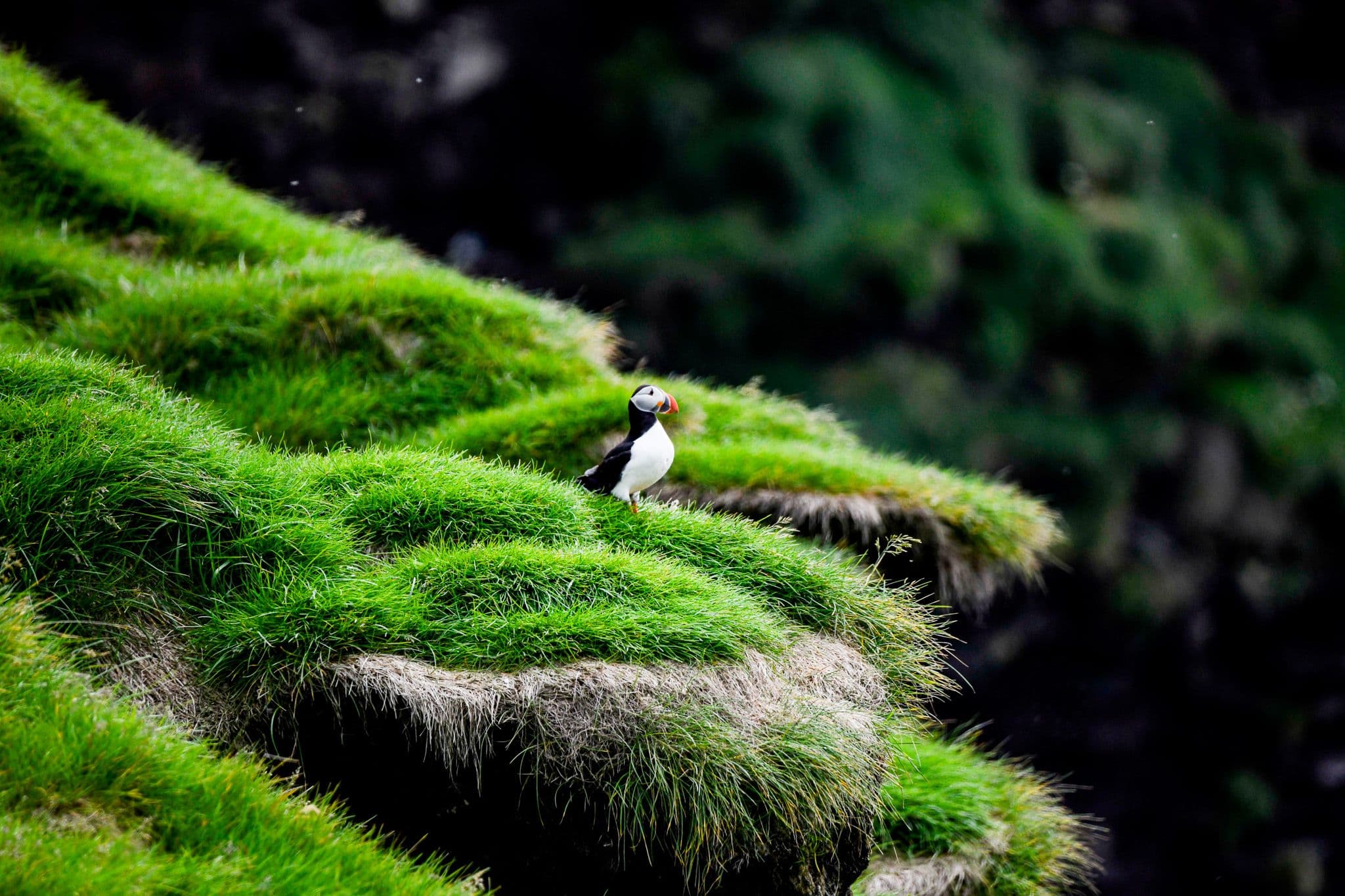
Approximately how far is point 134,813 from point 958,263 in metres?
15.7

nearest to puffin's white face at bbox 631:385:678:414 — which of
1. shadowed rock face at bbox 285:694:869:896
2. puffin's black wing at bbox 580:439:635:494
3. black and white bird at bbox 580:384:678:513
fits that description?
black and white bird at bbox 580:384:678:513

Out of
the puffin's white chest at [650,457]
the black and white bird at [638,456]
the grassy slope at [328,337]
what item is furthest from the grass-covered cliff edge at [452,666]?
the grassy slope at [328,337]

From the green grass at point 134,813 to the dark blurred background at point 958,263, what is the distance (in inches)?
390

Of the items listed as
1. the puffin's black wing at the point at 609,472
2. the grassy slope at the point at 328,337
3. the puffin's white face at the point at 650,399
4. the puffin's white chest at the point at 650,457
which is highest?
the puffin's white face at the point at 650,399

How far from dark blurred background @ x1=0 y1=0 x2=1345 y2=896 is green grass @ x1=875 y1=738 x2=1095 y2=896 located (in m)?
5.44

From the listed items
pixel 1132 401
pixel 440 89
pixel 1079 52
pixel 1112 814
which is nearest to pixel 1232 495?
pixel 1132 401

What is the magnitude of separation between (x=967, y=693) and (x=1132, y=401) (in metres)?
8.97

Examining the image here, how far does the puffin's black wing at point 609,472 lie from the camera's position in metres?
5.14

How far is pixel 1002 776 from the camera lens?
6.90 m

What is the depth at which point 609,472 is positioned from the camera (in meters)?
5.30

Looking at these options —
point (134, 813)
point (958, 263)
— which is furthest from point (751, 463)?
point (958, 263)

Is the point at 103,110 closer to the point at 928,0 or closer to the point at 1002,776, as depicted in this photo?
the point at 1002,776

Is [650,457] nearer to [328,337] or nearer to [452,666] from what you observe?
[452,666]

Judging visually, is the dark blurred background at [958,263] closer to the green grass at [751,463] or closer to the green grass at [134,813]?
the green grass at [751,463]
